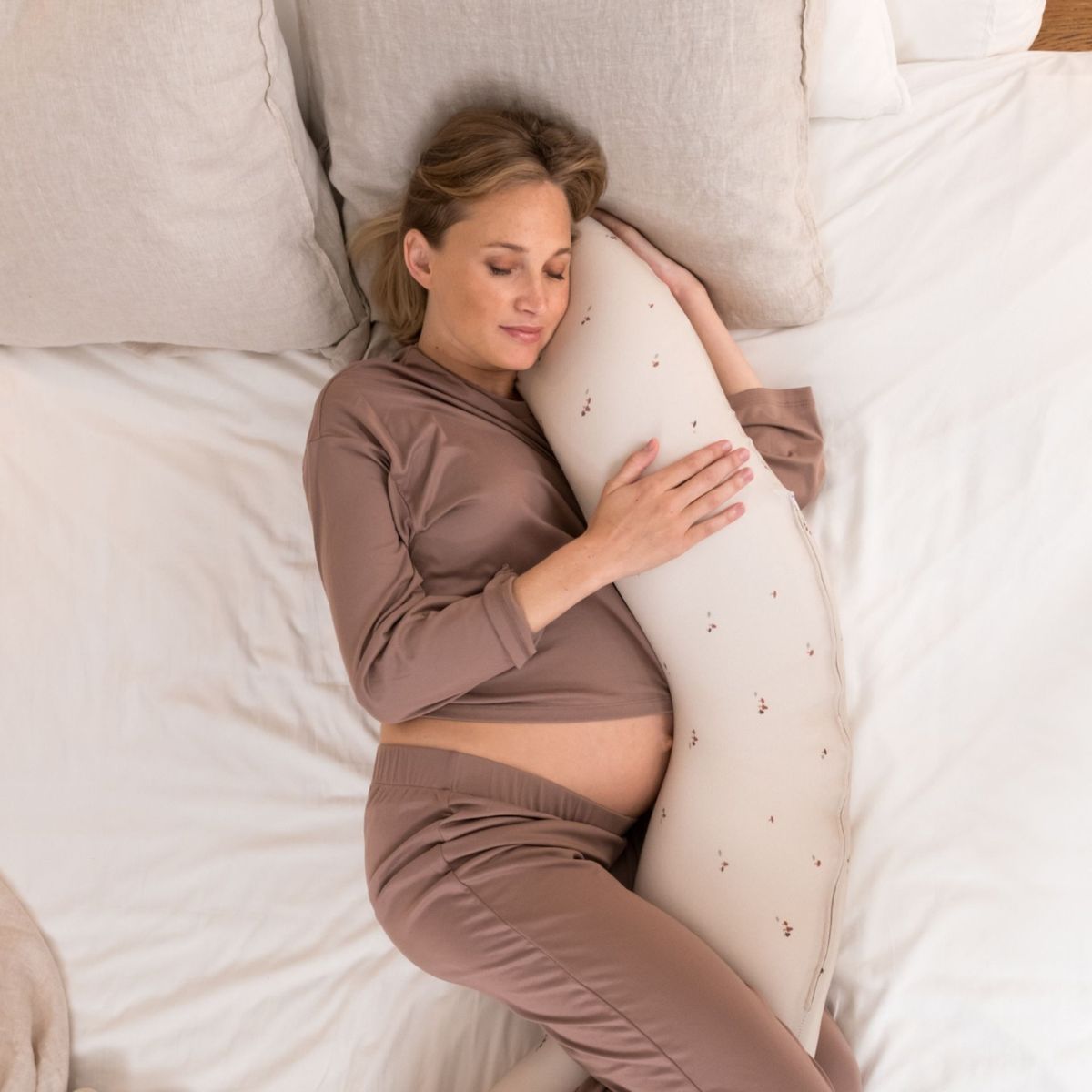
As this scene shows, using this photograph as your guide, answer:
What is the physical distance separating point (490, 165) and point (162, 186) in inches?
18.0

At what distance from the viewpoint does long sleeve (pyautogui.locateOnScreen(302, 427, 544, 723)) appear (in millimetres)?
1278

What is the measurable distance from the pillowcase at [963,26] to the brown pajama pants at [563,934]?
1.26 meters

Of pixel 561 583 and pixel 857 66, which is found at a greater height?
pixel 857 66

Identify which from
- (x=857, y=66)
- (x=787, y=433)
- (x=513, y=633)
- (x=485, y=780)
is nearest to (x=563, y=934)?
(x=485, y=780)

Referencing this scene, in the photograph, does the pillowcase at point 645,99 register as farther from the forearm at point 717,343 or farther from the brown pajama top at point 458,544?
the brown pajama top at point 458,544

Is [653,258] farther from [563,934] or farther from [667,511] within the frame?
[563,934]

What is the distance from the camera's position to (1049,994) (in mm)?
1185

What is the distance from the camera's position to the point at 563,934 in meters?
1.23

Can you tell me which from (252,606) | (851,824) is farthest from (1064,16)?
(252,606)

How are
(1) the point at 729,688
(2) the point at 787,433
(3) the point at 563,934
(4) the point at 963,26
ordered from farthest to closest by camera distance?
(4) the point at 963,26 → (2) the point at 787,433 → (1) the point at 729,688 → (3) the point at 563,934

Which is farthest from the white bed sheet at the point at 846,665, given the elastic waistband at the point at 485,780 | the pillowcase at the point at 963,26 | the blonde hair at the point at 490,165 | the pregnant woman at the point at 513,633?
the blonde hair at the point at 490,165

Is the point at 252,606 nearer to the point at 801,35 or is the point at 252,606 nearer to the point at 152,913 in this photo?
the point at 152,913

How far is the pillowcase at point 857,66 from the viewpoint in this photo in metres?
1.53

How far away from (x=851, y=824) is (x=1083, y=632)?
1.25 feet
